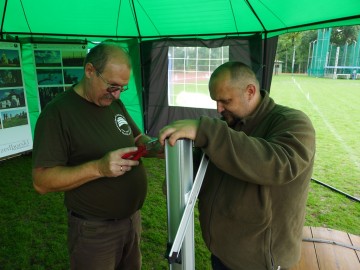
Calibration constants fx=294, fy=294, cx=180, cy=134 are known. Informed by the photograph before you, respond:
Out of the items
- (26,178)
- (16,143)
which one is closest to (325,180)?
(26,178)

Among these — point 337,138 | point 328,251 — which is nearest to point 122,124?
point 328,251

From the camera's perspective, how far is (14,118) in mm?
5684

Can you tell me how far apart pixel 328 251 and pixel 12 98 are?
225 inches

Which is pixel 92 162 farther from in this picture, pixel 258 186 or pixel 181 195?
pixel 258 186

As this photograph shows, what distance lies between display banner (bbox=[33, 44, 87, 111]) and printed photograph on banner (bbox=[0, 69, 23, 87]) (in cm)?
36

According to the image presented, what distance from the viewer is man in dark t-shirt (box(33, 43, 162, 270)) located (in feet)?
5.18

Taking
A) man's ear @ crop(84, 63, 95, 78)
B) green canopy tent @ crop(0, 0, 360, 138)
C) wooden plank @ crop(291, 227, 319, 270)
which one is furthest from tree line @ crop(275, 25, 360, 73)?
man's ear @ crop(84, 63, 95, 78)

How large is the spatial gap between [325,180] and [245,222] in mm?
4641

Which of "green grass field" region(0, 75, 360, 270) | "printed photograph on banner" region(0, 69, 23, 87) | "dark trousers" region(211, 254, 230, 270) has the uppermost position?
"printed photograph on banner" region(0, 69, 23, 87)

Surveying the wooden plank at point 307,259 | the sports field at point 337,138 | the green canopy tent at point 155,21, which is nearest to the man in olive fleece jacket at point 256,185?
the wooden plank at point 307,259

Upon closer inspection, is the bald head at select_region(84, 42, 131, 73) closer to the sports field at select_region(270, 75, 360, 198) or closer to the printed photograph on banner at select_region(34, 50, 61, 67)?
the sports field at select_region(270, 75, 360, 198)

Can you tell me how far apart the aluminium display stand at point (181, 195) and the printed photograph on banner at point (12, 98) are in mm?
5582

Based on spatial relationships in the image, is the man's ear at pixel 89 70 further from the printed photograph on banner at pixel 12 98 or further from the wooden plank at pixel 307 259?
the printed photograph on banner at pixel 12 98

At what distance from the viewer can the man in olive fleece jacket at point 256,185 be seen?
42.3 inches
